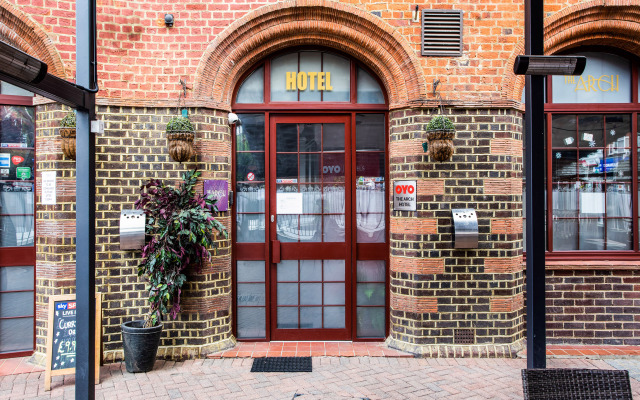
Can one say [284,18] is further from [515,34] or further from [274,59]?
[515,34]

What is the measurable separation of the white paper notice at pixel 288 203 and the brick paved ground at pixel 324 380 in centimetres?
177

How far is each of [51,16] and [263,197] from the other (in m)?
3.06

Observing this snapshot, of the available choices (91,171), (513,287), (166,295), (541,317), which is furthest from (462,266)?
(91,171)

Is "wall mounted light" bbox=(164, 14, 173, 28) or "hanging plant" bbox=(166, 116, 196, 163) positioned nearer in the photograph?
"hanging plant" bbox=(166, 116, 196, 163)

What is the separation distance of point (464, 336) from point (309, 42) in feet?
12.9

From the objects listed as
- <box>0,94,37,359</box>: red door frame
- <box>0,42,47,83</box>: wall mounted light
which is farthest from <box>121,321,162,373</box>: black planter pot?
<box>0,42,47,83</box>: wall mounted light

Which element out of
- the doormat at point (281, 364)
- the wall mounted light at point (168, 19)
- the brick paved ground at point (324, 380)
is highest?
the wall mounted light at point (168, 19)

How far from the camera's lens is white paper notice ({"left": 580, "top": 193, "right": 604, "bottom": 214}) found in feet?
18.2

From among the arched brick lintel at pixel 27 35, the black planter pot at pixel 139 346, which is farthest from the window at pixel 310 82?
the black planter pot at pixel 139 346

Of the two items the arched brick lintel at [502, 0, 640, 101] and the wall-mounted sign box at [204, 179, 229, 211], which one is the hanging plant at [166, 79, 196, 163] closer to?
the wall-mounted sign box at [204, 179, 229, 211]

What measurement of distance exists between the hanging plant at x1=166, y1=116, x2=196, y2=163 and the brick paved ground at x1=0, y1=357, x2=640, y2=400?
7.65ft

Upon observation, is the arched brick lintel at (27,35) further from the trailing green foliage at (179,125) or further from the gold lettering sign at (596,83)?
the gold lettering sign at (596,83)

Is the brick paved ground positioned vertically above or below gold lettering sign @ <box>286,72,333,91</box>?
below

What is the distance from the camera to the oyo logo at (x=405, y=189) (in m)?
5.11
